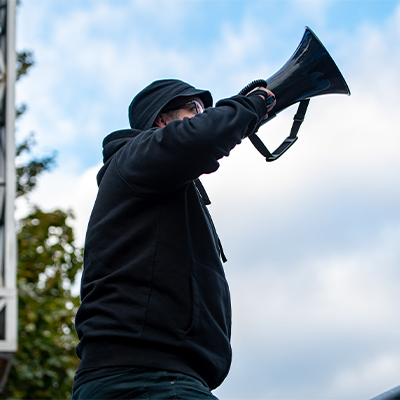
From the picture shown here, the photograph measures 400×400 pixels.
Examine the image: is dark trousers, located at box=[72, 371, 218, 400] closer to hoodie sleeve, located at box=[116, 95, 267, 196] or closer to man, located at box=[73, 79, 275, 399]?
man, located at box=[73, 79, 275, 399]

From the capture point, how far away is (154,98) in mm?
2322

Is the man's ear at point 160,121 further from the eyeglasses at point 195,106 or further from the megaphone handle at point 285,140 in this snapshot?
the megaphone handle at point 285,140

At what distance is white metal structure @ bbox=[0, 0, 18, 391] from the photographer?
240 inches

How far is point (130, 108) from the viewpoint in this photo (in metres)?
2.41

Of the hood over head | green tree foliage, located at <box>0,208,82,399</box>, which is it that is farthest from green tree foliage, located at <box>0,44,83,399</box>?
the hood over head

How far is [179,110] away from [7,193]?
15.7ft

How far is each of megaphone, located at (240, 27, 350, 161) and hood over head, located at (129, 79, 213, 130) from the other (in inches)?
11.0

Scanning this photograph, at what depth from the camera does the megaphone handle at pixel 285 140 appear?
2438 mm

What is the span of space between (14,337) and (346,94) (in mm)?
4523

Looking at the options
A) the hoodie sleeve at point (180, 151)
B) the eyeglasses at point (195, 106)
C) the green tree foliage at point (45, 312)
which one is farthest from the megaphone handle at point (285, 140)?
the green tree foliage at point (45, 312)

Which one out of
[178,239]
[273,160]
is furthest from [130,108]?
[178,239]

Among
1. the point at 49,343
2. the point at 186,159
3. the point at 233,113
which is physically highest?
the point at 49,343

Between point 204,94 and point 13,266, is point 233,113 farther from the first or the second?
point 13,266

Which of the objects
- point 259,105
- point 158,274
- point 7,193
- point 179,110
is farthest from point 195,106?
point 7,193
